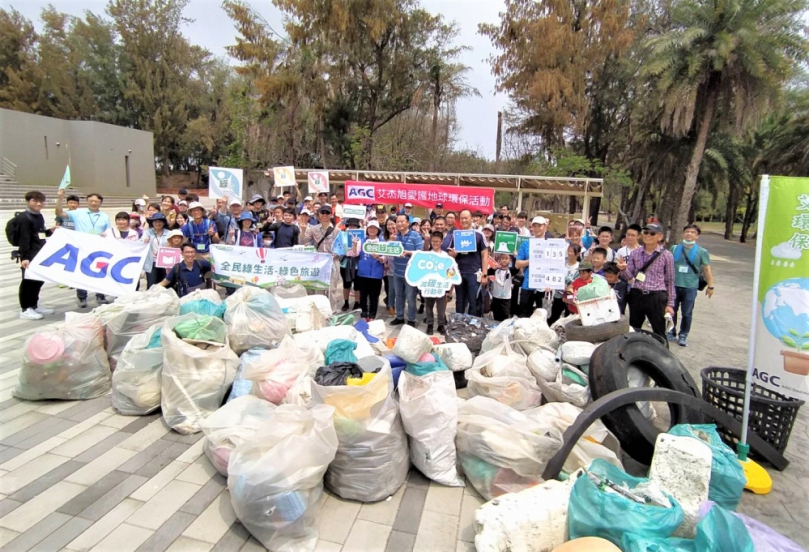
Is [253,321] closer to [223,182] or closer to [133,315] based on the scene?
[133,315]

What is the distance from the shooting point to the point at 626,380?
3.09 m

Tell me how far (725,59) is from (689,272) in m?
13.8

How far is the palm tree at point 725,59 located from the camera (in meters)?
14.4

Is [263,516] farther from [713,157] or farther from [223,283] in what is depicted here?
[713,157]

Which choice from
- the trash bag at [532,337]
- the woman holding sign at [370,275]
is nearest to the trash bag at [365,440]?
the trash bag at [532,337]

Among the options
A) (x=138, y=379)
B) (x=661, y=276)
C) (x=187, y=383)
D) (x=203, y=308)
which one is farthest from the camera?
(x=661, y=276)

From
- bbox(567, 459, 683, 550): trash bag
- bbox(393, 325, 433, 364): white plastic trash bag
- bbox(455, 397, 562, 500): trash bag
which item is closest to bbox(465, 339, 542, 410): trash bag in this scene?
bbox(455, 397, 562, 500): trash bag

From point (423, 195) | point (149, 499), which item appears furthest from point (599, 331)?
point (423, 195)

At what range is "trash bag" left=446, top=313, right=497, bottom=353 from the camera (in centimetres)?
472

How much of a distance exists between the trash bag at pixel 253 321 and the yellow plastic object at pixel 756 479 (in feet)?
12.0

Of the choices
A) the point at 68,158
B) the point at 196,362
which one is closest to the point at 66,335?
the point at 196,362

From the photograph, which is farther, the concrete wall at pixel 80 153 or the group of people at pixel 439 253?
the concrete wall at pixel 80 153

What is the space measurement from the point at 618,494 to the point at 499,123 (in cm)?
2465

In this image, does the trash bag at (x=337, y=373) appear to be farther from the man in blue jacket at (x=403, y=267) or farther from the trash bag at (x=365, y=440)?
the man in blue jacket at (x=403, y=267)
